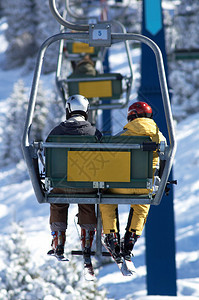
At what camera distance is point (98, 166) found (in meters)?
3.86

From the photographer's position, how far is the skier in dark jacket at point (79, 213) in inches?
158

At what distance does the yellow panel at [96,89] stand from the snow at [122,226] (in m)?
1.59

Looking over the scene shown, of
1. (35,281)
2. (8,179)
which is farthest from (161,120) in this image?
(8,179)

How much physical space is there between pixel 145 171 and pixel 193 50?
5268 millimetres

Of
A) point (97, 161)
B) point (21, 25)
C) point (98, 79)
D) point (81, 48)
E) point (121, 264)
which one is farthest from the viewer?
point (21, 25)

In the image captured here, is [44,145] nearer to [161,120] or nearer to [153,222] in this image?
[161,120]

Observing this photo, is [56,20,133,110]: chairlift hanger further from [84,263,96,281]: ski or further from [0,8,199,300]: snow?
[84,263,96,281]: ski

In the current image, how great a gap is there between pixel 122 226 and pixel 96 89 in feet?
29.0

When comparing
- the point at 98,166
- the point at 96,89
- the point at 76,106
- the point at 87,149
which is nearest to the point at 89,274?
the point at 98,166

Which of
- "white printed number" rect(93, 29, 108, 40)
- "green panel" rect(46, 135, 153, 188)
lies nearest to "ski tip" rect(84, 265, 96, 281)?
"green panel" rect(46, 135, 153, 188)

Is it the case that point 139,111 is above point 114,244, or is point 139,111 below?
above

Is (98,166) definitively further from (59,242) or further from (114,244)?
(59,242)

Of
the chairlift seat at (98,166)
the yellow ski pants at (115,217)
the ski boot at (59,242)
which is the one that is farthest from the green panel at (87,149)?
the ski boot at (59,242)

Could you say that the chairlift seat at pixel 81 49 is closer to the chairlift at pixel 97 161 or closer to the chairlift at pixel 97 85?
the chairlift at pixel 97 85
